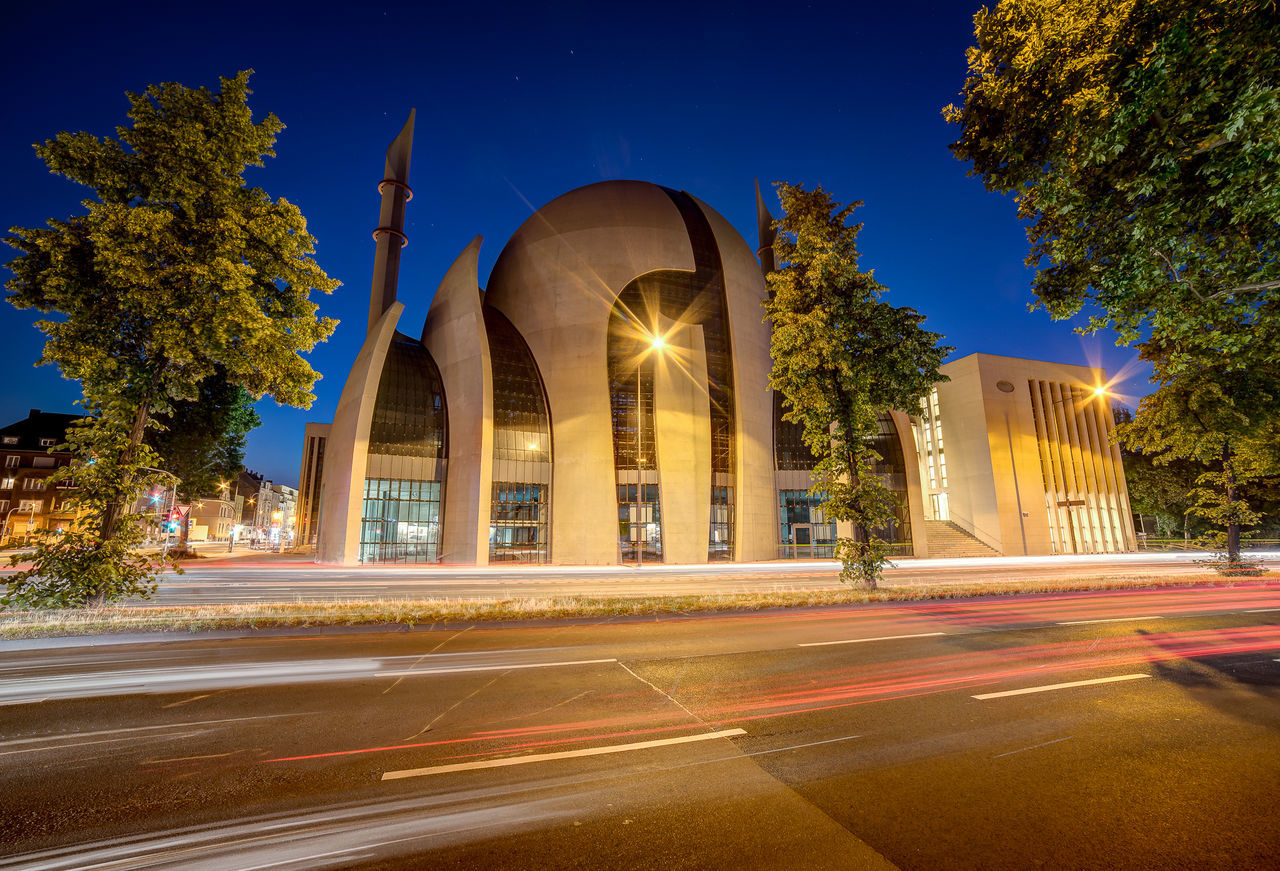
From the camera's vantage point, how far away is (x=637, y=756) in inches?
184

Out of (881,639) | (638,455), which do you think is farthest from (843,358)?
(638,455)

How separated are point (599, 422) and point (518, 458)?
6442 millimetres

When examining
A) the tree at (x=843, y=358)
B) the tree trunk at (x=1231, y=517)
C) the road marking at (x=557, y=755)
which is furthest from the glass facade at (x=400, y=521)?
the tree trunk at (x=1231, y=517)

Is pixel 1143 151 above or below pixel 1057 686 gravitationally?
above

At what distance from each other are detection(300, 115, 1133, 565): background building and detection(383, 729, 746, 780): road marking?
87.0ft

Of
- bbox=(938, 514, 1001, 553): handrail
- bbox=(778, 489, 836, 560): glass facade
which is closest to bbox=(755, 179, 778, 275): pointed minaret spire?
bbox=(778, 489, 836, 560): glass facade

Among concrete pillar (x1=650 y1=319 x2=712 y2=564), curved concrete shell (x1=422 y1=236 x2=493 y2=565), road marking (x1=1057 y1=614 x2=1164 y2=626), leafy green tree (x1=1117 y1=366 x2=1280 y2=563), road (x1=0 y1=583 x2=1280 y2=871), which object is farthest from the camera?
concrete pillar (x1=650 y1=319 x2=712 y2=564)

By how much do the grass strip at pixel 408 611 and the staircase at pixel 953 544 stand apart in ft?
90.0

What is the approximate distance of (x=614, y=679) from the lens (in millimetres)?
7086

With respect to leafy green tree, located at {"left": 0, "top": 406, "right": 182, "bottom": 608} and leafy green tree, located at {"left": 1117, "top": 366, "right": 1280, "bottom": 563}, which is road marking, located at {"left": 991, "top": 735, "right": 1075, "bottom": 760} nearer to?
leafy green tree, located at {"left": 0, "top": 406, "right": 182, "bottom": 608}

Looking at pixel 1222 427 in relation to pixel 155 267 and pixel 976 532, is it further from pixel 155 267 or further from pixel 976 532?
pixel 155 267

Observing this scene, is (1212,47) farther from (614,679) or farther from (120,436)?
(120,436)

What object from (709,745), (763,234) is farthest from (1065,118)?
A: (763,234)

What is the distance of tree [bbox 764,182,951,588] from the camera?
54.5 feet
